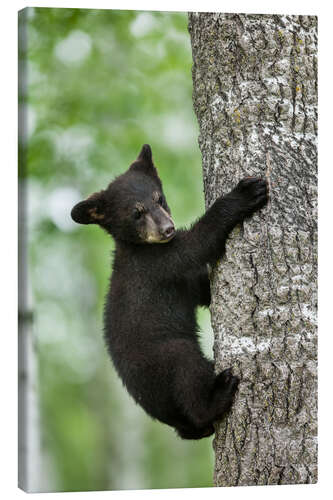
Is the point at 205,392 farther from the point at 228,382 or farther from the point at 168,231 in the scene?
the point at 168,231

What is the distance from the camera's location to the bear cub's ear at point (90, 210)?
5039mm

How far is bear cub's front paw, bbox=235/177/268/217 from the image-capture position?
4336 millimetres

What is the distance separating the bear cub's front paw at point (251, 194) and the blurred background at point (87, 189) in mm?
1692

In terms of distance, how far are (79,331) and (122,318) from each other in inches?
121

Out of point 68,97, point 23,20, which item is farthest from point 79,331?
point 23,20

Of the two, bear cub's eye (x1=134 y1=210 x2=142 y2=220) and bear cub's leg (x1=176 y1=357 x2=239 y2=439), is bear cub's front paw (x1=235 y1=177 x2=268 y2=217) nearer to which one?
bear cub's eye (x1=134 y1=210 x2=142 y2=220)

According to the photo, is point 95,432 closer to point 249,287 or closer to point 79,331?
point 79,331

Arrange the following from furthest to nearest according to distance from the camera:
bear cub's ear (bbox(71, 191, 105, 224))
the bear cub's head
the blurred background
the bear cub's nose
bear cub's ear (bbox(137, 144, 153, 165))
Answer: the blurred background → bear cub's ear (bbox(137, 144, 153, 165)) → bear cub's ear (bbox(71, 191, 105, 224)) → the bear cub's head → the bear cub's nose

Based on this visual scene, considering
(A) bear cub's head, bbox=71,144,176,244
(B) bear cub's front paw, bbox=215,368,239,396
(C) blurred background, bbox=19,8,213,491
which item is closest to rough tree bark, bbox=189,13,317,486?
(B) bear cub's front paw, bbox=215,368,239,396

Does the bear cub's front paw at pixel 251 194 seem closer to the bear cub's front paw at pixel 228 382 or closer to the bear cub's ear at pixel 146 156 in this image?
the bear cub's front paw at pixel 228 382

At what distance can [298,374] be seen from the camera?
4379mm

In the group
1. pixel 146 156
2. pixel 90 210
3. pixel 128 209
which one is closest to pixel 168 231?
pixel 128 209

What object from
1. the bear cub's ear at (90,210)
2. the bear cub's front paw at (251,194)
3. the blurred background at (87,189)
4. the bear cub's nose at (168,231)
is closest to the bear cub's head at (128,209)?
the bear cub's ear at (90,210)

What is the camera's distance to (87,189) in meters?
7.30
